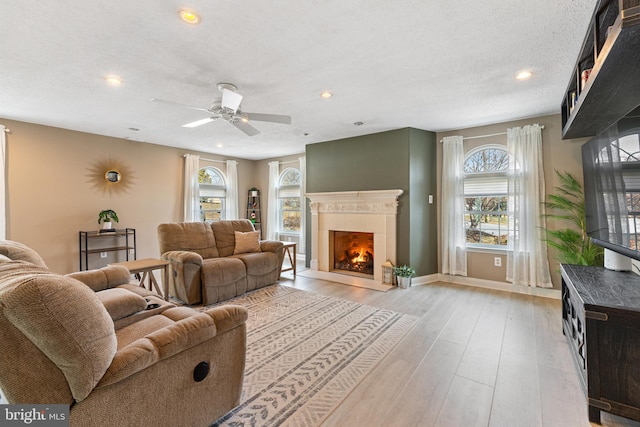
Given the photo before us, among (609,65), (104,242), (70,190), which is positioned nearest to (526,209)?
(609,65)

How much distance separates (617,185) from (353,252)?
396 centimetres

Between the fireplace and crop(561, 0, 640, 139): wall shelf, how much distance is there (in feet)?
11.1

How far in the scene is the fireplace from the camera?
5.31 m

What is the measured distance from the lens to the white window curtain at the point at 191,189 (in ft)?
19.9

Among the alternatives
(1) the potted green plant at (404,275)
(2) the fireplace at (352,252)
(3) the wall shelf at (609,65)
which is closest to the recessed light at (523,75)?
(3) the wall shelf at (609,65)

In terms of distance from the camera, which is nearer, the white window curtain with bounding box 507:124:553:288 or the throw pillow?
the white window curtain with bounding box 507:124:553:288

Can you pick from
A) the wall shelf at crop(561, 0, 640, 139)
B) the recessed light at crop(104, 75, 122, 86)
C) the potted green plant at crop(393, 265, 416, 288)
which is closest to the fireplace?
the potted green plant at crop(393, 265, 416, 288)

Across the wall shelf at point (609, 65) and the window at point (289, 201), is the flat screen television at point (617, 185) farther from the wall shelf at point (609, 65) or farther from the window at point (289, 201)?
the window at point (289, 201)

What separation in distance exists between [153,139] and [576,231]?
6948mm

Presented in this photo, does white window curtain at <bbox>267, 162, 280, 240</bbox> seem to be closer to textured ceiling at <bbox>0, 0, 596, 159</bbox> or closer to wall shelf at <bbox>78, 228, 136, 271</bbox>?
wall shelf at <bbox>78, 228, 136, 271</bbox>

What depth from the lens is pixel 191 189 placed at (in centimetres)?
611

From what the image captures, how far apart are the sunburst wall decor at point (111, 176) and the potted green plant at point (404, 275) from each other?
17.0 ft

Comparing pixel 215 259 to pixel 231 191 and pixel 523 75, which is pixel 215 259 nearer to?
pixel 231 191

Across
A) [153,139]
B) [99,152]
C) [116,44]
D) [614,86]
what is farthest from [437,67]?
[99,152]
